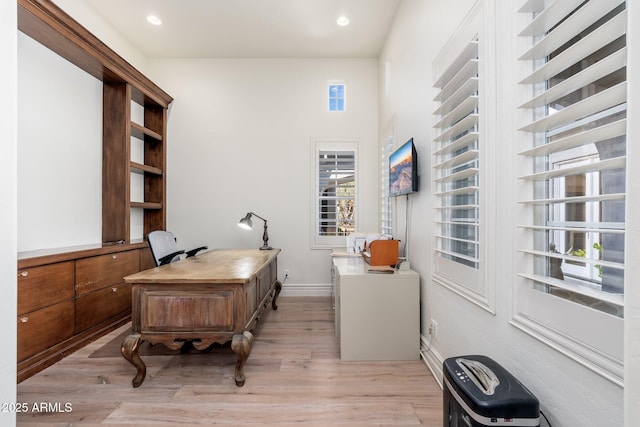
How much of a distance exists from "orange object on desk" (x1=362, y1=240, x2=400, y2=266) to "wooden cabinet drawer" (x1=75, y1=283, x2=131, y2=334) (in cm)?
263

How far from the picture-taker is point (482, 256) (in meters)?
1.50

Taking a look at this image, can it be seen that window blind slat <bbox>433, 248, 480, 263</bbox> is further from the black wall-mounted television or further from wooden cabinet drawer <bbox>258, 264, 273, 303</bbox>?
wooden cabinet drawer <bbox>258, 264, 273, 303</bbox>

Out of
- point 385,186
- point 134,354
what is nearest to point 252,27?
point 385,186

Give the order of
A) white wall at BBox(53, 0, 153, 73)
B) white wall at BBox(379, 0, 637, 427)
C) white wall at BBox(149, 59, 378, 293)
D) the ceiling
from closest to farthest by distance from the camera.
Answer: white wall at BBox(379, 0, 637, 427)
white wall at BBox(53, 0, 153, 73)
the ceiling
white wall at BBox(149, 59, 378, 293)

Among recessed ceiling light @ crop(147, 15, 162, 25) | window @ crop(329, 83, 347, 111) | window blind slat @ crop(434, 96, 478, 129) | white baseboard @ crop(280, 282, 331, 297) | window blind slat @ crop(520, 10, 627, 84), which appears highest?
recessed ceiling light @ crop(147, 15, 162, 25)

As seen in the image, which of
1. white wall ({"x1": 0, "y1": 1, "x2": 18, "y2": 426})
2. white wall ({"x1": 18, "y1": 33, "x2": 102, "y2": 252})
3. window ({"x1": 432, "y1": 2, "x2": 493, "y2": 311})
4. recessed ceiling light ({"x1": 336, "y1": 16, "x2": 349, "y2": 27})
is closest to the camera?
white wall ({"x1": 0, "y1": 1, "x2": 18, "y2": 426})

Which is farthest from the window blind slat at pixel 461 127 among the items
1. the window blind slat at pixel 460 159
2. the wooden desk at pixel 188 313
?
the wooden desk at pixel 188 313

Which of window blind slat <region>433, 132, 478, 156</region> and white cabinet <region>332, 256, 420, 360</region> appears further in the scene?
white cabinet <region>332, 256, 420, 360</region>

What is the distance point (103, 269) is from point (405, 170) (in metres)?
3.03

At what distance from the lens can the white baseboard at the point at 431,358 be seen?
2.00 metres

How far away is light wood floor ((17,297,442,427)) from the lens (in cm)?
170

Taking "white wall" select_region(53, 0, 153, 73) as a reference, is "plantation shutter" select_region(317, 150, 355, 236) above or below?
below

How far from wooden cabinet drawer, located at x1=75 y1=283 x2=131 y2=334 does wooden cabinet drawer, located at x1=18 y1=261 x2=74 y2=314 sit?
0.68ft

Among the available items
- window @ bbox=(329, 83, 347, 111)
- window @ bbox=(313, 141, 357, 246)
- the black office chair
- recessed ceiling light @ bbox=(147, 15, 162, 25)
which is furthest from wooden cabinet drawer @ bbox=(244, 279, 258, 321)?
recessed ceiling light @ bbox=(147, 15, 162, 25)
